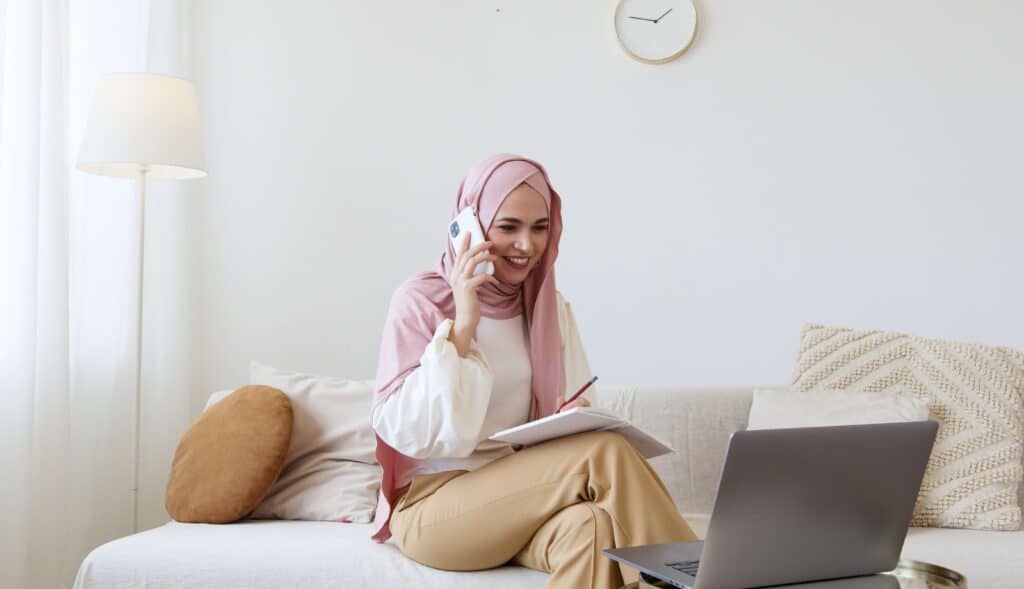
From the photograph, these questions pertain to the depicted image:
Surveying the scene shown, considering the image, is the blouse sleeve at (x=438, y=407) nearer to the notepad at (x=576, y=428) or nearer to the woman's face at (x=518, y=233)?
the notepad at (x=576, y=428)

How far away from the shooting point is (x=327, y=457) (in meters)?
2.66

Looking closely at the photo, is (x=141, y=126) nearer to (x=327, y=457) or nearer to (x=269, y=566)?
(x=327, y=457)

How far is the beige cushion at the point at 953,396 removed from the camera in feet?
8.35

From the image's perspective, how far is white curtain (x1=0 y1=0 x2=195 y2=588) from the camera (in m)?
2.64

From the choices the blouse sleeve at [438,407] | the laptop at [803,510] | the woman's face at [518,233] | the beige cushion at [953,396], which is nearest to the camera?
the laptop at [803,510]

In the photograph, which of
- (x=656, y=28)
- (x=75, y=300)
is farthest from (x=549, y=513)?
(x=656, y=28)

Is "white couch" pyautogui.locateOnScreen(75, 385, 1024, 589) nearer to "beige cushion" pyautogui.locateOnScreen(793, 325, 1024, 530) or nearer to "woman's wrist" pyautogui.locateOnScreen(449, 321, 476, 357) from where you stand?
"beige cushion" pyautogui.locateOnScreen(793, 325, 1024, 530)

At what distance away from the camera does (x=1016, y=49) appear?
3.25m

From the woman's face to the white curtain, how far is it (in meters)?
1.23

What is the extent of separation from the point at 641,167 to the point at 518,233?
4.06ft

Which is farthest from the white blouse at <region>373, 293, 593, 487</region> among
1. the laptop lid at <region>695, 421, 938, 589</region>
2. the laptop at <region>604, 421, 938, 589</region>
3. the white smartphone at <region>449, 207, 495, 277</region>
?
the laptop lid at <region>695, 421, 938, 589</region>

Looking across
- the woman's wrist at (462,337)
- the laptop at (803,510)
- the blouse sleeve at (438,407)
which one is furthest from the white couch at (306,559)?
the laptop at (803,510)

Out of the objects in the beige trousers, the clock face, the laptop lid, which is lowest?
the beige trousers

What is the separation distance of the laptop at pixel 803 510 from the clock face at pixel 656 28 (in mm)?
2071
